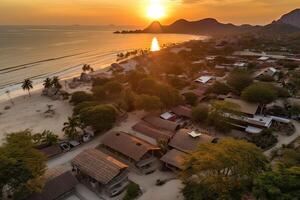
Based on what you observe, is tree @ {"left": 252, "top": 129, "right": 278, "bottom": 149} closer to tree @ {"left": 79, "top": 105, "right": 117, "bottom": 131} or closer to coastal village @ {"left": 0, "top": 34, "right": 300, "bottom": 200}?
coastal village @ {"left": 0, "top": 34, "right": 300, "bottom": 200}

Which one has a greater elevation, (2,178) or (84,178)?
(2,178)

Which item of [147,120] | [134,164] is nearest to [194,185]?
[134,164]

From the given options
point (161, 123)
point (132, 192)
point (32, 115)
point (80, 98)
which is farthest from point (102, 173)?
point (32, 115)

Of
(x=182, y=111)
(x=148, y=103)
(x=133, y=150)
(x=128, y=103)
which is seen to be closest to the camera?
(x=133, y=150)

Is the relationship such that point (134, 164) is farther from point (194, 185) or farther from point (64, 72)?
point (64, 72)

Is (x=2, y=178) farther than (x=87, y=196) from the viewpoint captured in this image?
No

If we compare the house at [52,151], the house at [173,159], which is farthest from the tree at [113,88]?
the house at [173,159]

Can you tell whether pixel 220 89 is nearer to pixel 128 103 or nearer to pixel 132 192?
pixel 128 103
